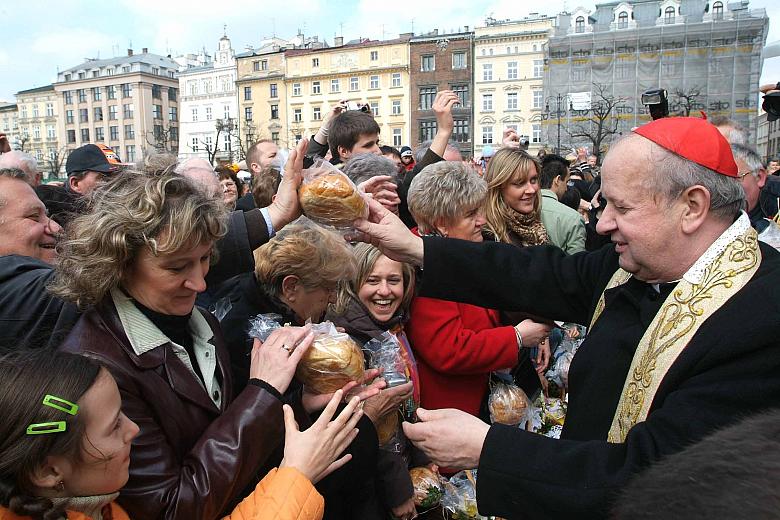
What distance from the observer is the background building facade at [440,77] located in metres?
54.4

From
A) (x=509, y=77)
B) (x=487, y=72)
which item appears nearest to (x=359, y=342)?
(x=509, y=77)

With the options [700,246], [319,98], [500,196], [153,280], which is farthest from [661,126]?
[319,98]

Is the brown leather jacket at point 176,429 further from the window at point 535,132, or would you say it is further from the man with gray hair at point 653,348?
the window at point 535,132

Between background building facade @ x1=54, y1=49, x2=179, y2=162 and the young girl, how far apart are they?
74.5 metres

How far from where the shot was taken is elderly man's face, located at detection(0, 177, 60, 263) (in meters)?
2.37

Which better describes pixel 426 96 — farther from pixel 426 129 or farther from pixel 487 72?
pixel 487 72

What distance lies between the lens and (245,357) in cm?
239

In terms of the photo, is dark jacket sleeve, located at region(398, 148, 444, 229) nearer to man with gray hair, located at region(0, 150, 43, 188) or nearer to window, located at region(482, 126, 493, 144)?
man with gray hair, located at region(0, 150, 43, 188)

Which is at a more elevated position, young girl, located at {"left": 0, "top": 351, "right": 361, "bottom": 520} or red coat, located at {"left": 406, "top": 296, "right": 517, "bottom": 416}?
young girl, located at {"left": 0, "top": 351, "right": 361, "bottom": 520}

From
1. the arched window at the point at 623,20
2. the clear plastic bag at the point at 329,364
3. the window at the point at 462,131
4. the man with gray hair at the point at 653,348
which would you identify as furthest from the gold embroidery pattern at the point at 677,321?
the window at the point at 462,131

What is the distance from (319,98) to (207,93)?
16.1 meters

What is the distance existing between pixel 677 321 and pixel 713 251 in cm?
27

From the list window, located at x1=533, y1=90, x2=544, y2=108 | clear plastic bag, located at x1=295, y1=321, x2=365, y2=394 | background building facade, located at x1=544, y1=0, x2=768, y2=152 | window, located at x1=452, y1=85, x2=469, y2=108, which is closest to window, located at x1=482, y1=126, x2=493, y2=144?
window, located at x1=452, y1=85, x2=469, y2=108

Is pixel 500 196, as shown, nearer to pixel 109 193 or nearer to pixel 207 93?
pixel 109 193
